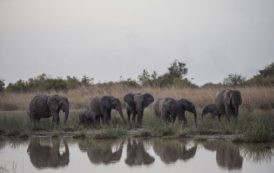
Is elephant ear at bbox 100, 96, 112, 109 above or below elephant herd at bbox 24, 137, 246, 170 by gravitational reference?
above

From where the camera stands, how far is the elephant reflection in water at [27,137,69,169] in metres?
15.8

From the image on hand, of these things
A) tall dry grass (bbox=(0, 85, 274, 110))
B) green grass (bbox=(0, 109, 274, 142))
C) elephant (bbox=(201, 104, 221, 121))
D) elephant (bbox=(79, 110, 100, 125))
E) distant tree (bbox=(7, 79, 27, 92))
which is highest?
distant tree (bbox=(7, 79, 27, 92))

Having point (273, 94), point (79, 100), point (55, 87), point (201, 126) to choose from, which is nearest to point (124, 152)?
point (201, 126)

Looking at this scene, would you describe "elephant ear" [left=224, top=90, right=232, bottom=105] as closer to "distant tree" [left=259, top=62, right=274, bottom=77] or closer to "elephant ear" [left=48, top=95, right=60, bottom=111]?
"elephant ear" [left=48, top=95, right=60, bottom=111]

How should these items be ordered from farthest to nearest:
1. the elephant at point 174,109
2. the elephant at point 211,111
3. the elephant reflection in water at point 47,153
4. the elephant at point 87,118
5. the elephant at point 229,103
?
1. the elephant at point 211,111
2. the elephant at point 229,103
3. the elephant at point 87,118
4. the elephant at point 174,109
5. the elephant reflection in water at point 47,153

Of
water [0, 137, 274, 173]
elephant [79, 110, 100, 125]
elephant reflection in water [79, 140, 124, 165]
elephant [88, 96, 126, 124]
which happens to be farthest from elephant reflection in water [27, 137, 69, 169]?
elephant [88, 96, 126, 124]

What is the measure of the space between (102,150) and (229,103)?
28.3 feet

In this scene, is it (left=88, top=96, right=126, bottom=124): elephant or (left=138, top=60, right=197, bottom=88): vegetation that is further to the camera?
(left=138, top=60, right=197, bottom=88): vegetation

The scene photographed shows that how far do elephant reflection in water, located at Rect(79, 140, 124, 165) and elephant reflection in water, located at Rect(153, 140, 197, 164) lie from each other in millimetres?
989

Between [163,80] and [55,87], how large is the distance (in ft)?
24.4

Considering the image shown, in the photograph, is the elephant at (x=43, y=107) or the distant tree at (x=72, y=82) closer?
the elephant at (x=43, y=107)

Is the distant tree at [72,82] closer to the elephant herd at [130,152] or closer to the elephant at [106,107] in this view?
the elephant at [106,107]

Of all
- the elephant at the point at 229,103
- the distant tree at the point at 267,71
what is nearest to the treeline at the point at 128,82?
the distant tree at the point at 267,71

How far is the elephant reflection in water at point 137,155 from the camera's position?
616 inches
